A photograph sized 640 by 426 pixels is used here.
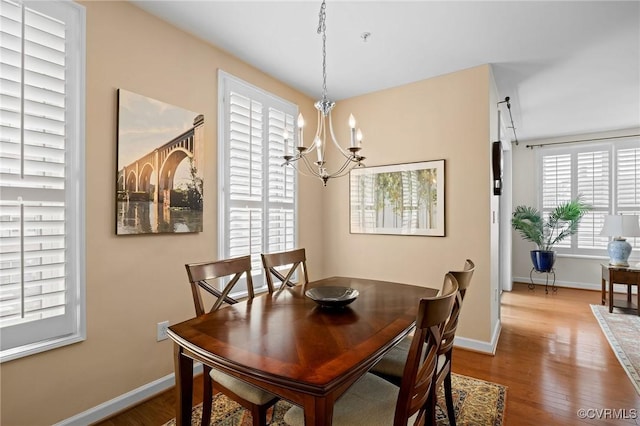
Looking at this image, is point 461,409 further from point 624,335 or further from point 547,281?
point 547,281

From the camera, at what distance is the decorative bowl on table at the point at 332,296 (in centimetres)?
171

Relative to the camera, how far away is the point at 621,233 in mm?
4184

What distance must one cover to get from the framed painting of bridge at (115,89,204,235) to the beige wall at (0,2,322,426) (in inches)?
2.5

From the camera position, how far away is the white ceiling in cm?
222

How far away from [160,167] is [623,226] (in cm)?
556

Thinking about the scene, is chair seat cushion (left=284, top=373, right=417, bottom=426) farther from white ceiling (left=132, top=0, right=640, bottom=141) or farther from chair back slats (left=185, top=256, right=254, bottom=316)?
white ceiling (left=132, top=0, right=640, bottom=141)

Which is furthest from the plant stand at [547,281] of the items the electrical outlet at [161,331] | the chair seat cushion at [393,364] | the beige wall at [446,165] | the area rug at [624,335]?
the electrical outlet at [161,331]

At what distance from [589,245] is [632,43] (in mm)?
4036

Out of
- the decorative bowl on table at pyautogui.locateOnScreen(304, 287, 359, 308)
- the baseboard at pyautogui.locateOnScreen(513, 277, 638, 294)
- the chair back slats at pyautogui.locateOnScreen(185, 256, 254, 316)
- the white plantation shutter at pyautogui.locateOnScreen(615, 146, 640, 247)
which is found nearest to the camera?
the decorative bowl on table at pyautogui.locateOnScreen(304, 287, 359, 308)

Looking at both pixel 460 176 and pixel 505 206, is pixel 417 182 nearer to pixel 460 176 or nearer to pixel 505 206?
pixel 460 176

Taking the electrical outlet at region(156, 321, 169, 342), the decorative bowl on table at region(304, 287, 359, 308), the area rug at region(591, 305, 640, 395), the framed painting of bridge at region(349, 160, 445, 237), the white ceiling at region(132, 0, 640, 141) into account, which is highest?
the white ceiling at region(132, 0, 640, 141)

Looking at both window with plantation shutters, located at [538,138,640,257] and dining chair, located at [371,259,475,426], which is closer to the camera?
dining chair, located at [371,259,475,426]

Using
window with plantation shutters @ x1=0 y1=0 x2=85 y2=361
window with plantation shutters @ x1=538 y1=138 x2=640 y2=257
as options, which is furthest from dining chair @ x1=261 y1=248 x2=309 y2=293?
window with plantation shutters @ x1=538 y1=138 x2=640 y2=257

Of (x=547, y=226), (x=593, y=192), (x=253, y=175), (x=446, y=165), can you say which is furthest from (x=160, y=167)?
(x=593, y=192)
